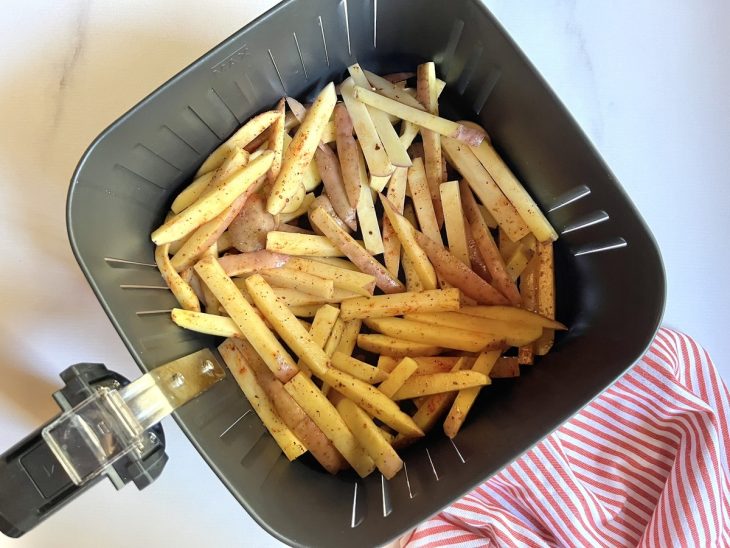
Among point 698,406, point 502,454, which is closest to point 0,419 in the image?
point 502,454

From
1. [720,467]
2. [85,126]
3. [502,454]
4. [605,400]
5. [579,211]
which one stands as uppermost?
[85,126]

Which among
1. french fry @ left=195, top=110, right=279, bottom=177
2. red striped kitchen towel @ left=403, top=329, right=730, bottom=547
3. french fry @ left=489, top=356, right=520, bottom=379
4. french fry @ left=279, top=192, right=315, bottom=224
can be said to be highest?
french fry @ left=195, top=110, right=279, bottom=177

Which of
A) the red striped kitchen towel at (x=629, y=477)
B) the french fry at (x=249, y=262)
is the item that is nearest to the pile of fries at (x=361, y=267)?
the french fry at (x=249, y=262)

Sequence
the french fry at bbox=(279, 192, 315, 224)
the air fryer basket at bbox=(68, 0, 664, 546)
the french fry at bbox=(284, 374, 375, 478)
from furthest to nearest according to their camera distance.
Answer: the french fry at bbox=(279, 192, 315, 224) < the french fry at bbox=(284, 374, 375, 478) < the air fryer basket at bbox=(68, 0, 664, 546)

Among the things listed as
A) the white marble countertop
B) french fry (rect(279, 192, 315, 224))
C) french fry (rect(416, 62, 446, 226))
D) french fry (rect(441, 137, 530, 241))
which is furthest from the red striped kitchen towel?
french fry (rect(279, 192, 315, 224))

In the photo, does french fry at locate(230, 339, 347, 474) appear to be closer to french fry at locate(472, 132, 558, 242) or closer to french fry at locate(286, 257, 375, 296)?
french fry at locate(286, 257, 375, 296)

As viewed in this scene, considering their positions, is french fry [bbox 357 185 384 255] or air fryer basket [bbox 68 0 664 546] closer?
air fryer basket [bbox 68 0 664 546]

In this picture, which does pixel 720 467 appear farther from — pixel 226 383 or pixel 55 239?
pixel 55 239
